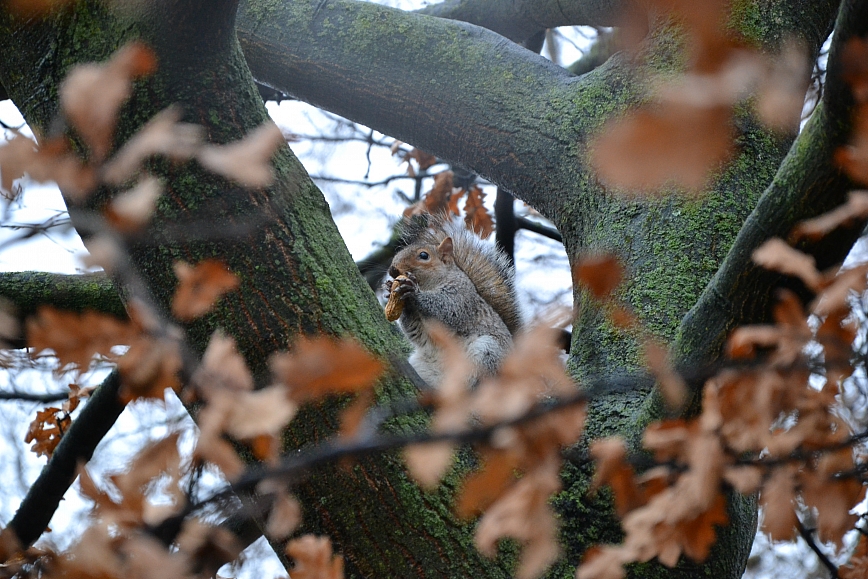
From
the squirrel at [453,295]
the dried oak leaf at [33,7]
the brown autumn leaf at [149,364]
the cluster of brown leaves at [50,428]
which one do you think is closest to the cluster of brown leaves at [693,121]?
the brown autumn leaf at [149,364]

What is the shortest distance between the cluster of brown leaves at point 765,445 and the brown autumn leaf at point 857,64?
0.54ft

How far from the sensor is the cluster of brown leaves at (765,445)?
3.48ft

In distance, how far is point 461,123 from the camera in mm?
3014

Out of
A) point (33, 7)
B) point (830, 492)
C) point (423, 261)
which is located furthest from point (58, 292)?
point (830, 492)

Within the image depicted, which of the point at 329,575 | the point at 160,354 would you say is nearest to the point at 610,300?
the point at 329,575

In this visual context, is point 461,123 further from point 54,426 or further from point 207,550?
point 54,426

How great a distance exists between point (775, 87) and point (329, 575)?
3.43ft

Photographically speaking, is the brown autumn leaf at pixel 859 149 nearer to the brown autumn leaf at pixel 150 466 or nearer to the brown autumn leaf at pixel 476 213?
the brown autumn leaf at pixel 150 466

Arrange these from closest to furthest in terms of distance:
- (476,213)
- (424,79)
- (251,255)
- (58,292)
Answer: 1. (251,255)
2. (58,292)
3. (424,79)
4. (476,213)

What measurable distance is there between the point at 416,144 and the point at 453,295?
35.5 inches

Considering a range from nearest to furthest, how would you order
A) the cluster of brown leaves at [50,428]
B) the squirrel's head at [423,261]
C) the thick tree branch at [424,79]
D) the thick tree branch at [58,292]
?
1. the thick tree branch at [58,292]
2. the thick tree branch at [424,79]
3. the cluster of brown leaves at [50,428]
4. the squirrel's head at [423,261]

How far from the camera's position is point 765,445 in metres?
1.21

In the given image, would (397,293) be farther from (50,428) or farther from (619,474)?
(619,474)

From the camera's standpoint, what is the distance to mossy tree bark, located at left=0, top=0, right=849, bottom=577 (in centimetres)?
164
